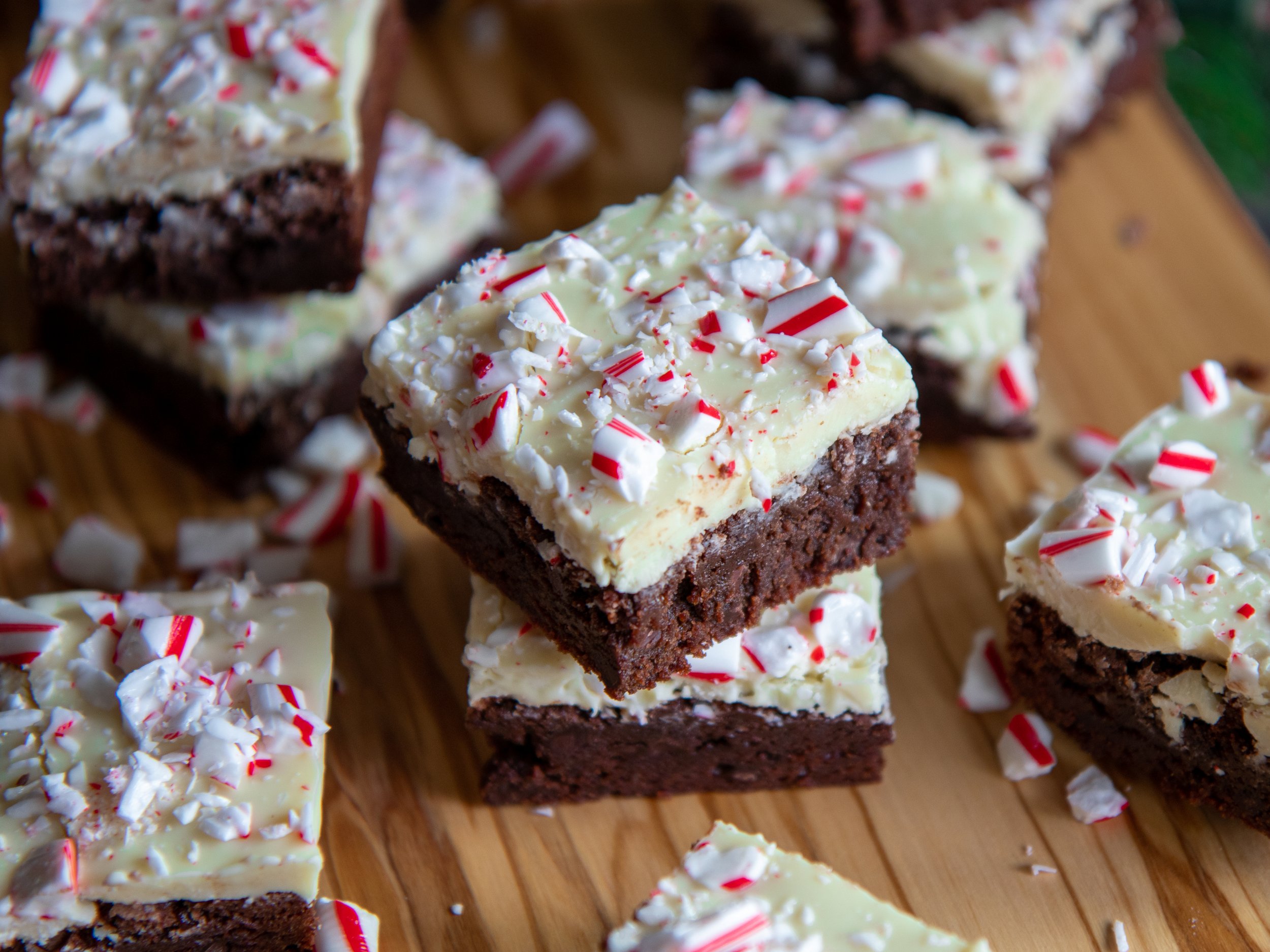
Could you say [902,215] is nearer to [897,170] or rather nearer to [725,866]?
[897,170]

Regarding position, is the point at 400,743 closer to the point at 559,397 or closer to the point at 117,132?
the point at 559,397

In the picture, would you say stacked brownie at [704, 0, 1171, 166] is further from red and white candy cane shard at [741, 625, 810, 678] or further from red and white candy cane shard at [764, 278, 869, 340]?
red and white candy cane shard at [741, 625, 810, 678]

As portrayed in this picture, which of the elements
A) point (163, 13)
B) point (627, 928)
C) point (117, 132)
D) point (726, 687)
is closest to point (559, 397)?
point (726, 687)

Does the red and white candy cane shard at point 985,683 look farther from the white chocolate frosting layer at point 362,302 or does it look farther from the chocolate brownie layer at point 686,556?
the white chocolate frosting layer at point 362,302

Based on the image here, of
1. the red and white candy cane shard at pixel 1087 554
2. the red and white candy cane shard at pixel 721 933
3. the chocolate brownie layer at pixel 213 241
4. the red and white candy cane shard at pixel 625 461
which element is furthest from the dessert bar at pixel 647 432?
the chocolate brownie layer at pixel 213 241

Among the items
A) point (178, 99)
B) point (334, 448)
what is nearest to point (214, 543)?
point (334, 448)

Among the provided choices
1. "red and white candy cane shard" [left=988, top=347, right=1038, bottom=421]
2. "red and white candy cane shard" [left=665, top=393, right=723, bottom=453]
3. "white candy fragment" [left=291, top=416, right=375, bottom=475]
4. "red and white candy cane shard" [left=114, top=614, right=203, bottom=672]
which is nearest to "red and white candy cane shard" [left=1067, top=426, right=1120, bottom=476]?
"red and white candy cane shard" [left=988, top=347, right=1038, bottom=421]

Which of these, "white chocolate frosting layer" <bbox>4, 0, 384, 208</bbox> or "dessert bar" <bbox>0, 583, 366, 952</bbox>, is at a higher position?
"white chocolate frosting layer" <bbox>4, 0, 384, 208</bbox>
